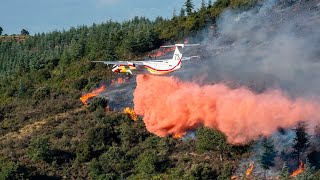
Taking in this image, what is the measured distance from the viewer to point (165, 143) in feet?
309

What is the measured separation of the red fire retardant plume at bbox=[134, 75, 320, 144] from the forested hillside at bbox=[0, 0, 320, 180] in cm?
2482

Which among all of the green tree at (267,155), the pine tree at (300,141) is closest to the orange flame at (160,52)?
the green tree at (267,155)

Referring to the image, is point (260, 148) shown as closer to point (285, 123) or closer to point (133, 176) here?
point (133, 176)

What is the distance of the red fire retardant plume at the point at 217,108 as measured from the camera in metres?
53.0

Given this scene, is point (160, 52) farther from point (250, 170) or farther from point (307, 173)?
point (307, 173)

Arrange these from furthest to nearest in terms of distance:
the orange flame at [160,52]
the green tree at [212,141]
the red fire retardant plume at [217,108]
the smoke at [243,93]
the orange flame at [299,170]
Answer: the orange flame at [160,52] < the green tree at [212,141] < the orange flame at [299,170] < the red fire retardant plume at [217,108] < the smoke at [243,93]

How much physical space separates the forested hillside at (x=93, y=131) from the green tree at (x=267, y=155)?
484 mm

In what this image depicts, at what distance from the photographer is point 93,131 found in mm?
99938

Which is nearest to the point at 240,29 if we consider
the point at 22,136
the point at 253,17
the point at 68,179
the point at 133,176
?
the point at 253,17

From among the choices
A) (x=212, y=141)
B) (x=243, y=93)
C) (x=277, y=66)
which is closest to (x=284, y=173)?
(x=212, y=141)

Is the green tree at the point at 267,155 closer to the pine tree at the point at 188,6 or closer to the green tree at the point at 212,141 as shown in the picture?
the green tree at the point at 212,141

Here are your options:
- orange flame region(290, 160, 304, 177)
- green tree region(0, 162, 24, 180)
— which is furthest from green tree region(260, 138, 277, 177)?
green tree region(0, 162, 24, 180)

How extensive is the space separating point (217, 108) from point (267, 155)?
30.9 metres

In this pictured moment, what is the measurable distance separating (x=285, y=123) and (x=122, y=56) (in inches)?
2967
